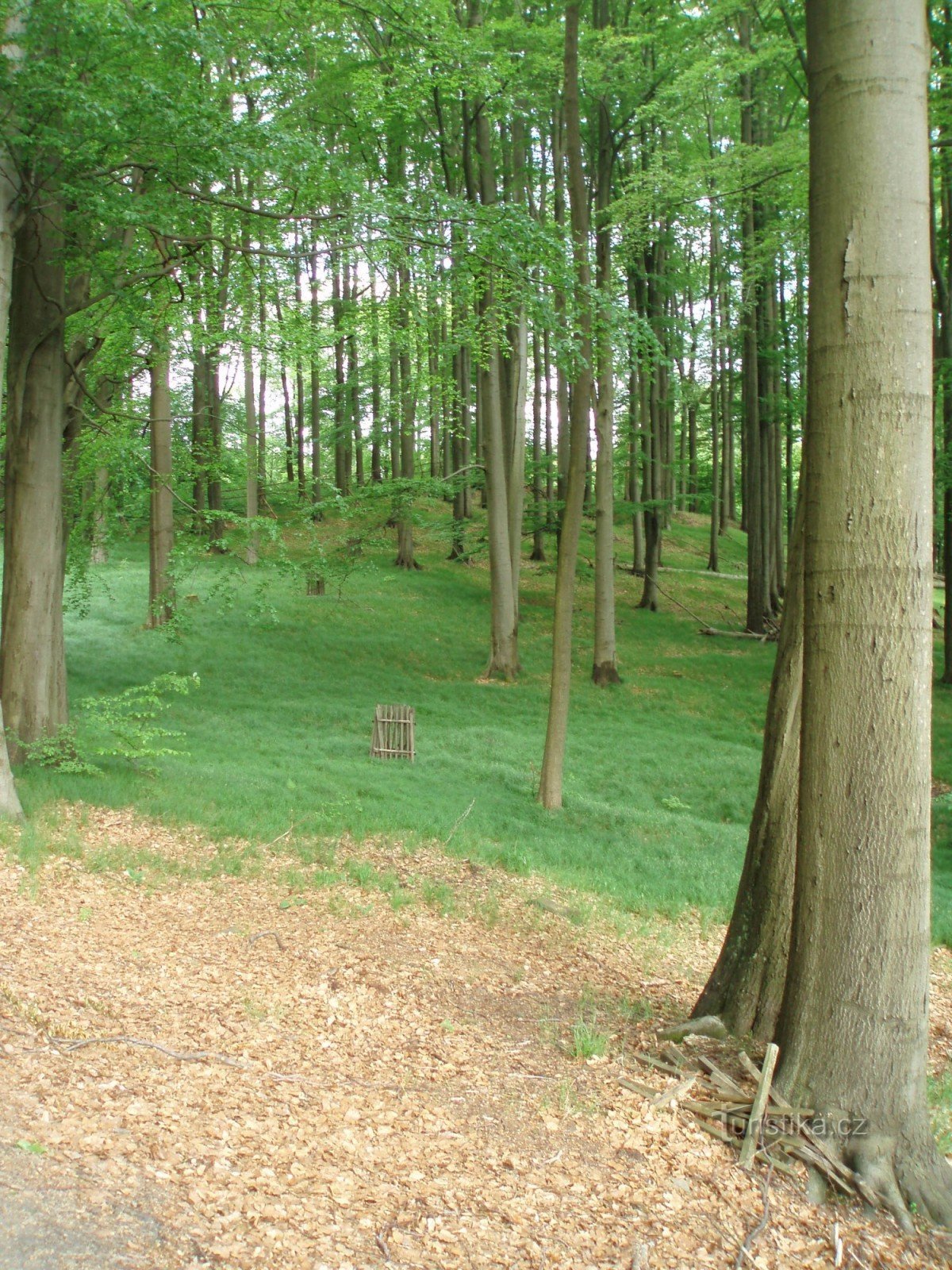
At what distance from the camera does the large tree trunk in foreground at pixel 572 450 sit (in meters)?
10.7

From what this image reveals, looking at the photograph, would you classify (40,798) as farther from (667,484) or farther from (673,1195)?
(667,484)

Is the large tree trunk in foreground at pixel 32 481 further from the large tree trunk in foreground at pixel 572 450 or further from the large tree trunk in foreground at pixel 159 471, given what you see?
the large tree trunk in foreground at pixel 159 471

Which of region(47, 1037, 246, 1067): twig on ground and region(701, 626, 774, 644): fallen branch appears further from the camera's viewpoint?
region(701, 626, 774, 644): fallen branch

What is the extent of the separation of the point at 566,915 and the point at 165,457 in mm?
13156

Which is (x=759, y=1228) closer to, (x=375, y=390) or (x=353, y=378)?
(x=353, y=378)

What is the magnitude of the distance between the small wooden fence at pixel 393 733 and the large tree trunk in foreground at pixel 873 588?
33.5 ft

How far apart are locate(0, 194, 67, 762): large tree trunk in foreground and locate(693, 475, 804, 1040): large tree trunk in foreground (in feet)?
25.2

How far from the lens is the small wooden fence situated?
1407 cm

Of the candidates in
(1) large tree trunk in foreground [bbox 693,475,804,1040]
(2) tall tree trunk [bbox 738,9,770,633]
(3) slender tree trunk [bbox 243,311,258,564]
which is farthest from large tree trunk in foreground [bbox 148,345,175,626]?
(2) tall tree trunk [bbox 738,9,770,633]

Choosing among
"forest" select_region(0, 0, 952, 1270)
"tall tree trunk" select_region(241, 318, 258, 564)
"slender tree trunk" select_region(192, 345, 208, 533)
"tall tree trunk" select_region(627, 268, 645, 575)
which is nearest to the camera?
"forest" select_region(0, 0, 952, 1270)

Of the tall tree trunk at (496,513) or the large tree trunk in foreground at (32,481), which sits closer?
the large tree trunk in foreground at (32,481)

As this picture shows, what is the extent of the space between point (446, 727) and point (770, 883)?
11.8m

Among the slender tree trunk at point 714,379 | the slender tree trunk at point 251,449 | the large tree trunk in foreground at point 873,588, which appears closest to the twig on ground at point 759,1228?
the large tree trunk in foreground at point 873,588

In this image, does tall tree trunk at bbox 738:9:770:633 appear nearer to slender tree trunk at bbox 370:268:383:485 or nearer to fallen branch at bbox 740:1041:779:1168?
slender tree trunk at bbox 370:268:383:485
